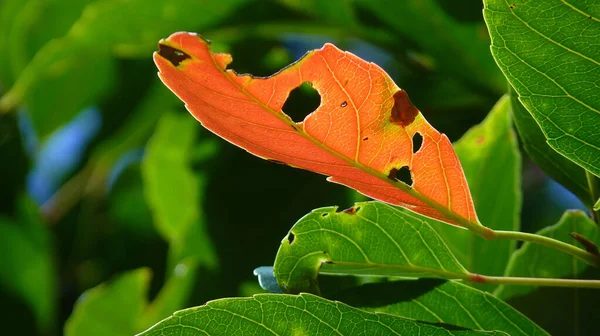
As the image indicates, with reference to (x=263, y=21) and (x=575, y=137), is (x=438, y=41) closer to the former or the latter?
(x=263, y=21)

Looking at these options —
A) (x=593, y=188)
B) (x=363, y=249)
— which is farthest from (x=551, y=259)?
(x=363, y=249)

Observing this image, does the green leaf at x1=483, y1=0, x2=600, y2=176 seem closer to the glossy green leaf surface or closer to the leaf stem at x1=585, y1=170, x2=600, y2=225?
the leaf stem at x1=585, y1=170, x2=600, y2=225

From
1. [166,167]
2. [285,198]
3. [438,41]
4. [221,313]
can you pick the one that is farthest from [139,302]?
[221,313]

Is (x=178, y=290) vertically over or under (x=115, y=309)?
Result: over

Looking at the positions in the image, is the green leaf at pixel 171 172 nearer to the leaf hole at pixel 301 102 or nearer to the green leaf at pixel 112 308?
the green leaf at pixel 112 308

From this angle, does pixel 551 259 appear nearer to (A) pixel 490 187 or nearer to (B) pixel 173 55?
(A) pixel 490 187

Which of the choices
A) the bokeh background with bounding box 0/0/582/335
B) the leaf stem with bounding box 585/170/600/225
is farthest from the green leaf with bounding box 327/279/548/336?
the bokeh background with bounding box 0/0/582/335
